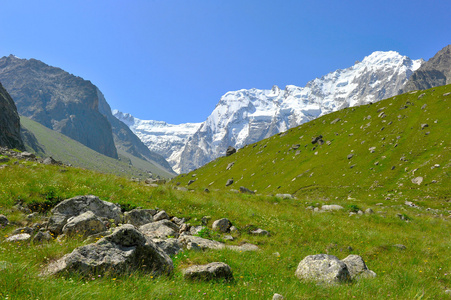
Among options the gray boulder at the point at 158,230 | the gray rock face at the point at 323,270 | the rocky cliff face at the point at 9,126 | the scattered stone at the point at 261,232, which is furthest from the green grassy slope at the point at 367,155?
the rocky cliff face at the point at 9,126

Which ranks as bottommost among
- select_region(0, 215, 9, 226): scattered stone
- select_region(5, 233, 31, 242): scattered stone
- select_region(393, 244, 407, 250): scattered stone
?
select_region(0, 215, 9, 226): scattered stone

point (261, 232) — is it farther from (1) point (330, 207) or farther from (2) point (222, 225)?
(1) point (330, 207)

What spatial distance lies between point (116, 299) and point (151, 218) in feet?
26.8

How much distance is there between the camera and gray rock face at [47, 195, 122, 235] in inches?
357

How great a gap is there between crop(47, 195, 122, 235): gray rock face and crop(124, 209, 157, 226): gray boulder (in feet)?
1.24

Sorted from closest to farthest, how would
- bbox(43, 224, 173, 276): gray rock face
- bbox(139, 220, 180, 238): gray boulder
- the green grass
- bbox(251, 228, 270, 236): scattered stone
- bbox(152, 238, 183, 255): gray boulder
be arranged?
the green grass → bbox(43, 224, 173, 276): gray rock face → bbox(152, 238, 183, 255): gray boulder → bbox(139, 220, 180, 238): gray boulder → bbox(251, 228, 270, 236): scattered stone

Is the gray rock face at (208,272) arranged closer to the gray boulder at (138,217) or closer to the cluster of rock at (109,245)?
the cluster of rock at (109,245)

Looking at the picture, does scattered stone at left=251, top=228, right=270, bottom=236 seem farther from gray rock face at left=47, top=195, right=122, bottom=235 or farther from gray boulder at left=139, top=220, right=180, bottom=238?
gray rock face at left=47, top=195, right=122, bottom=235

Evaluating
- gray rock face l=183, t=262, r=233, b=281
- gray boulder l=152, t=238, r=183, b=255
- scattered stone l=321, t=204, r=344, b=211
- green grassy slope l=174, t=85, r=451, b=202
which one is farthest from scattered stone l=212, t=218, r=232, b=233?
green grassy slope l=174, t=85, r=451, b=202

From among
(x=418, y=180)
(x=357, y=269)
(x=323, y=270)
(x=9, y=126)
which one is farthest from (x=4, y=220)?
(x=9, y=126)

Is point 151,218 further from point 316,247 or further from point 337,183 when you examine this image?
point 337,183

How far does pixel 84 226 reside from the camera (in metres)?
7.82

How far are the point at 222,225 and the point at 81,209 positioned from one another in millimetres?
6699

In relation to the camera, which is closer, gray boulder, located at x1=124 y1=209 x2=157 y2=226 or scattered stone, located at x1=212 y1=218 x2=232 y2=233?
gray boulder, located at x1=124 y1=209 x2=157 y2=226
